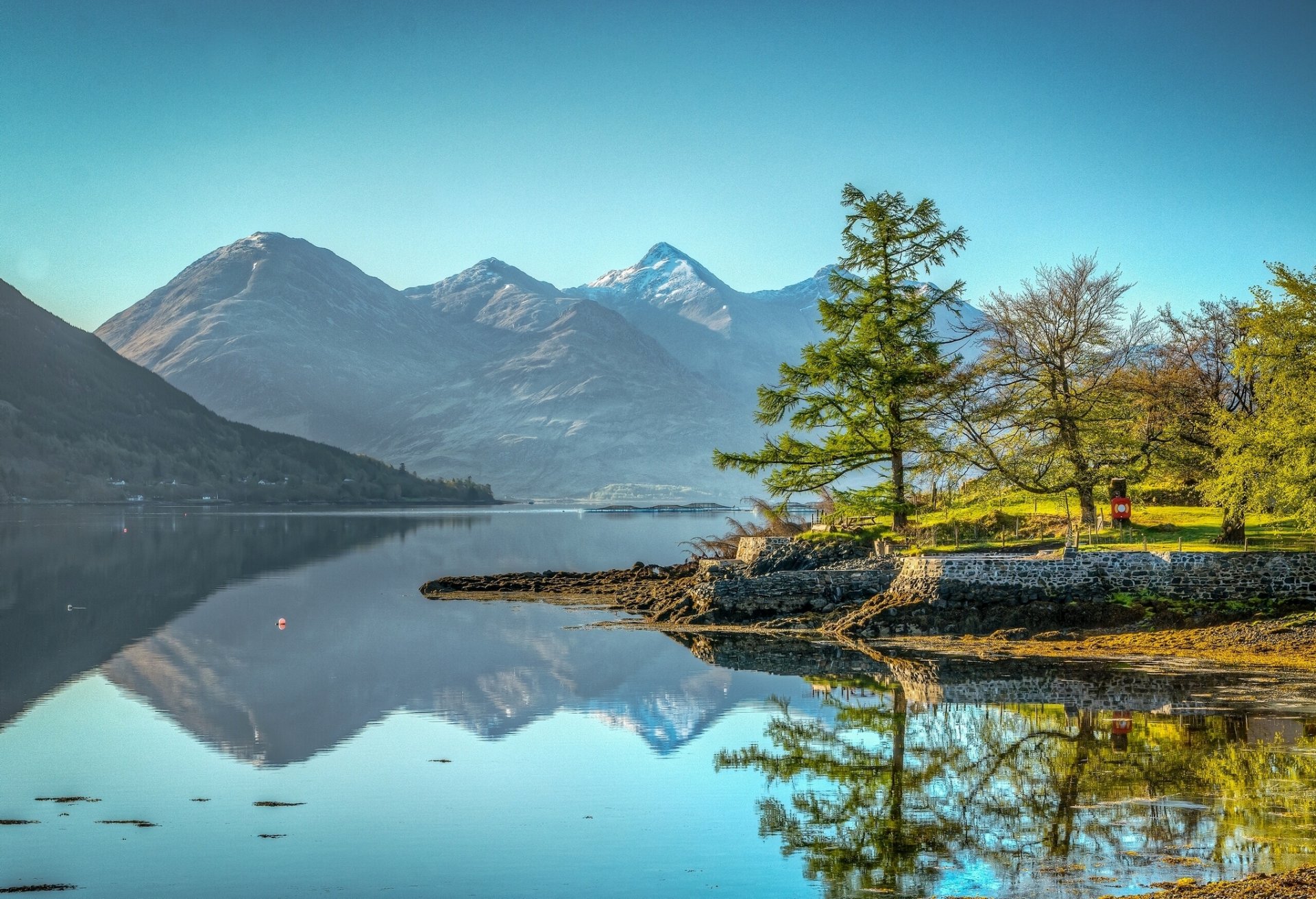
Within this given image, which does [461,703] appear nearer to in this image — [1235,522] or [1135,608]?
[1135,608]

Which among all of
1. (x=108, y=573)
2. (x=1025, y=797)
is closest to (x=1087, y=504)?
(x=1025, y=797)

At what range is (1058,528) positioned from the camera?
39.0 meters

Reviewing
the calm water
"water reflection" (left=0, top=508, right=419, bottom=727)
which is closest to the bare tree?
the calm water

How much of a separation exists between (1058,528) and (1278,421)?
1060 cm

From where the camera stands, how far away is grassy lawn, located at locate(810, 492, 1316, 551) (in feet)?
107

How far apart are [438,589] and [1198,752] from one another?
35949 mm

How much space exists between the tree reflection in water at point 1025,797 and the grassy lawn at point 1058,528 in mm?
13364

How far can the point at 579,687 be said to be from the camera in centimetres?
2691

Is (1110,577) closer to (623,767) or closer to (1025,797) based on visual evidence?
(1025,797)

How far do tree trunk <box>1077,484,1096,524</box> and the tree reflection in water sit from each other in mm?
17306

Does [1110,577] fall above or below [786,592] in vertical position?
above

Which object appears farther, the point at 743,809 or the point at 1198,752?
the point at 1198,752

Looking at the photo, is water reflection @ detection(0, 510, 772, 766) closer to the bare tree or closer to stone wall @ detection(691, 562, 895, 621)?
stone wall @ detection(691, 562, 895, 621)

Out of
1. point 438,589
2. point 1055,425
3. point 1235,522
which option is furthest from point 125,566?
point 1235,522
